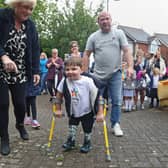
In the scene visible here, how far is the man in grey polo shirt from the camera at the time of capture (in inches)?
223

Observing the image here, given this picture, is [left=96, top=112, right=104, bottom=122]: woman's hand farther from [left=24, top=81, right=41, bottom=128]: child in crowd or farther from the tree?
the tree

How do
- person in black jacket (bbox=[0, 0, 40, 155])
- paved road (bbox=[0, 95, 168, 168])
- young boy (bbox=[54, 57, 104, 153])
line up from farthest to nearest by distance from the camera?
young boy (bbox=[54, 57, 104, 153])
person in black jacket (bbox=[0, 0, 40, 155])
paved road (bbox=[0, 95, 168, 168])

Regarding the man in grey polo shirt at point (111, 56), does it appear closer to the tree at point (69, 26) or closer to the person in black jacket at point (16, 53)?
the person in black jacket at point (16, 53)

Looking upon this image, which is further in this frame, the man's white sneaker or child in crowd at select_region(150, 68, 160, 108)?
child in crowd at select_region(150, 68, 160, 108)

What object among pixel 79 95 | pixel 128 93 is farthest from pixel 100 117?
pixel 128 93

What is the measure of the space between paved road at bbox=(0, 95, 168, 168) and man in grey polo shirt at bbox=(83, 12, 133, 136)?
481mm

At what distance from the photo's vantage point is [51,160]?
422 cm

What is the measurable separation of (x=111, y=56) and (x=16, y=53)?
177 centimetres

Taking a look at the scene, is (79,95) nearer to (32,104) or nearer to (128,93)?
(32,104)

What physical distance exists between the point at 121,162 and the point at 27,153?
1226mm

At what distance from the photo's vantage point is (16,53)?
14.7 feet

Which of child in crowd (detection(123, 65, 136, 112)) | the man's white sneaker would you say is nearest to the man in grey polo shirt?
the man's white sneaker

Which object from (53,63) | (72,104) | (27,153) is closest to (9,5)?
(72,104)

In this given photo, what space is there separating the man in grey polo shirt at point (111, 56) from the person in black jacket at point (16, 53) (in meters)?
1.30
